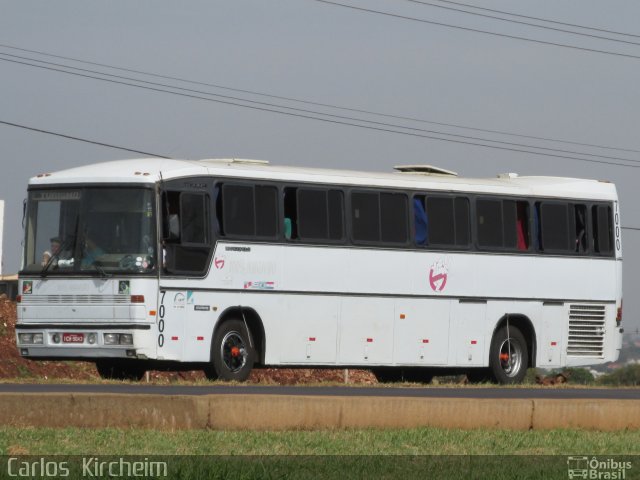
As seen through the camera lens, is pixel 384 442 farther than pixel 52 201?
No

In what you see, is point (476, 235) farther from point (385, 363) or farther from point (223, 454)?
point (223, 454)

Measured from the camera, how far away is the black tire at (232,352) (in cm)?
2472

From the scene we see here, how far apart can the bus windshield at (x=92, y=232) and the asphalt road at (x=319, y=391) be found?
262cm

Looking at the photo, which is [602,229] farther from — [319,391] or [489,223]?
[319,391]

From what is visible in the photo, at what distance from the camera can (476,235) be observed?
28.7 metres

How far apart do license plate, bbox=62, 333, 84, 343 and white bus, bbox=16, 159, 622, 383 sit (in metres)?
0.03

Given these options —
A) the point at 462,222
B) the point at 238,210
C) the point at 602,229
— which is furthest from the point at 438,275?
the point at 238,210

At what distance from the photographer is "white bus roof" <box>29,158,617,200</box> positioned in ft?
80.2

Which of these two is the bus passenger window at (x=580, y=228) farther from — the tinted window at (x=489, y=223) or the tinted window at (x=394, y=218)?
the tinted window at (x=394, y=218)

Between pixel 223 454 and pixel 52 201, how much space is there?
13376 millimetres

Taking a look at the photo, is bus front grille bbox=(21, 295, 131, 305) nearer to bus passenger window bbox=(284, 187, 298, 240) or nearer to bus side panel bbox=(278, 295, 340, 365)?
bus side panel bbox=(278, 295, 340, 365)

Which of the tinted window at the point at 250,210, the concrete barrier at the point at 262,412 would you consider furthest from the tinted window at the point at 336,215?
the concrete barrier at the point at 262,412

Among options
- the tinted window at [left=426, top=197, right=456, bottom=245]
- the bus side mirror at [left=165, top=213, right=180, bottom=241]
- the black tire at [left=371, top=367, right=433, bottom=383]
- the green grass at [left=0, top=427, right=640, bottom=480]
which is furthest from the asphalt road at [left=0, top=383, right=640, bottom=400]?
the black tire at [left=371, top=367, right=433, bottom=383]

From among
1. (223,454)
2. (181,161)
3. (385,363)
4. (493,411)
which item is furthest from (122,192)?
(223,454)
